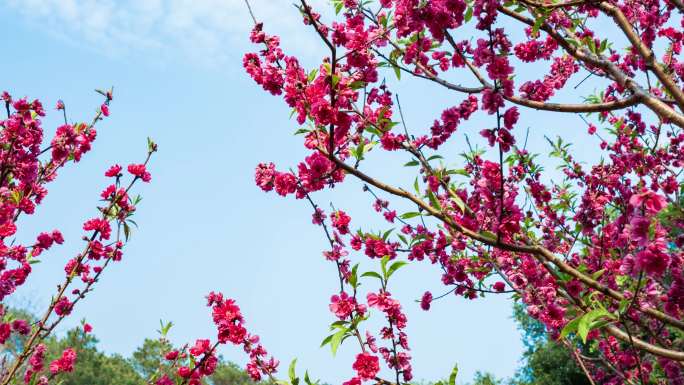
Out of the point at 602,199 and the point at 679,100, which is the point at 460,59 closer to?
the point at 679,100

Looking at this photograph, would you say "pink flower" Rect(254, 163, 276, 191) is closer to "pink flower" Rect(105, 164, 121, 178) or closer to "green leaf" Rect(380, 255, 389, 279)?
"green leaf" Rect(380, 255, 389, 279)

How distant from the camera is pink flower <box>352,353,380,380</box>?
2979mm

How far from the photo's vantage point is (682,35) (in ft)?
19.7

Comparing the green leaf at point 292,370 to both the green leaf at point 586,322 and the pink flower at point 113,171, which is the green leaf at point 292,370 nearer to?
the green leaf at point 586,322

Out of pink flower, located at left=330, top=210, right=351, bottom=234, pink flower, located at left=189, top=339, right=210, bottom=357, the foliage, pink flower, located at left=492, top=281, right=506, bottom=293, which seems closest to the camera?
pink flower, located at left=189, top=339, right=210, bottom=357

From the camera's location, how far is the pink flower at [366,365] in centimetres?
298

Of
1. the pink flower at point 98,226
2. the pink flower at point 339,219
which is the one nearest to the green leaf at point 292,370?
the pink flower at point 339,219

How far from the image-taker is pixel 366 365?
2992 mm

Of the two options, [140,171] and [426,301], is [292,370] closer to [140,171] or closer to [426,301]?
[426,301]

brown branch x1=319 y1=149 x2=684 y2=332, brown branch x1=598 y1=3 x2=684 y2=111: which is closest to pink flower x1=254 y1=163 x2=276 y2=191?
brown branch x1=319 y1=149 x2=684 y2=332

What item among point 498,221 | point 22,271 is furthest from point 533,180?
point 22,271

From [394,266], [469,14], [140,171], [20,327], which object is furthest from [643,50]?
[20,327]

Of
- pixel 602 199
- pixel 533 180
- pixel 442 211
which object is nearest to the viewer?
pixel 442 211

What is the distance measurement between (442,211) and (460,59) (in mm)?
1494
